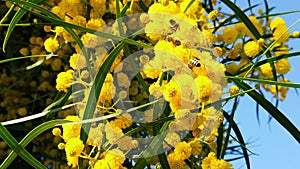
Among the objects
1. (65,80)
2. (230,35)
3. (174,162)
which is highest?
(230,35)

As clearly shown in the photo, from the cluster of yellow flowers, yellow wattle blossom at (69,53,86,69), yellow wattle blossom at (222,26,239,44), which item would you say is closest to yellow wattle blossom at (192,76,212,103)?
the cluster of yellow flowers

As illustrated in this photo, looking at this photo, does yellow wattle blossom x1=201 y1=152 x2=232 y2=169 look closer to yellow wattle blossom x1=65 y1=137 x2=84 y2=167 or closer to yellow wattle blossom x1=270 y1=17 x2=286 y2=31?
yellow wattle blossom x1=65 y1=137 x2=84 y2=167

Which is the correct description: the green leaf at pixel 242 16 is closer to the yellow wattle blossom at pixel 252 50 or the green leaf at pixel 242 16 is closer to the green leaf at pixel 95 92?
the yellow wattle blossom at pixel 252 50

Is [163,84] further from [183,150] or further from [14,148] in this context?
[14,148]

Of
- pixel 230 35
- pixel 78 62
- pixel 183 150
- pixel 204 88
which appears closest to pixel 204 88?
pixel 204 88

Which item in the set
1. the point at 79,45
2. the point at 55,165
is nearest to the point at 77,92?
the point at 79,45

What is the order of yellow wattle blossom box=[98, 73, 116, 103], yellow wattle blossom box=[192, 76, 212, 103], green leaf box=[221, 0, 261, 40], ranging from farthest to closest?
green leaf box=[221, 0, 261, 40] < yellow wattle blossom box=[98, 73, 116, 103] < yellow wattle blossom box=[192, 76, 212, 103]

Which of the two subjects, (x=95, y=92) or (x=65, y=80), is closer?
(x=95, y=92)

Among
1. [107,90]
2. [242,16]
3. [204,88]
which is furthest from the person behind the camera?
[242,16]

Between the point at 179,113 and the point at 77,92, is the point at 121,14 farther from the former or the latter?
the point at 179,113

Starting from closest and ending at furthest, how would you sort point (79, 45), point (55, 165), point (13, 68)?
1. point (79, 45)
2. point (55, 165)
3. point (13, 68)

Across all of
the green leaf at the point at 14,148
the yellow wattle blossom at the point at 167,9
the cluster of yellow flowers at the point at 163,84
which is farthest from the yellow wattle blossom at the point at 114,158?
the yellow wattle blossom at the point at 167,9
